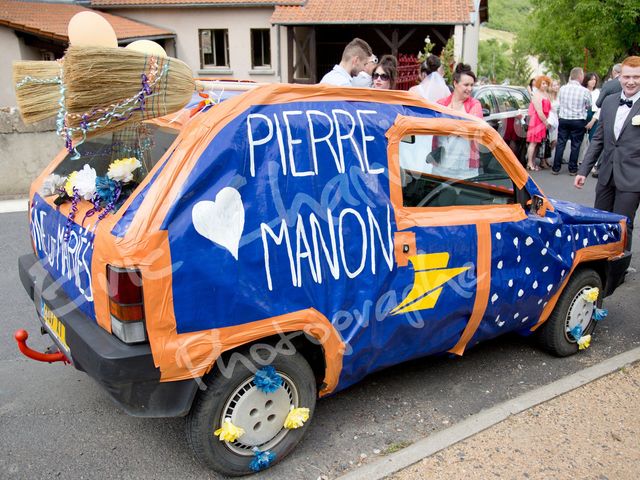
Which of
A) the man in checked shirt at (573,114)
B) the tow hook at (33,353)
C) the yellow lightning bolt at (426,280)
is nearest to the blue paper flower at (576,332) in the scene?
the yellow lightning bolt at (426,280)

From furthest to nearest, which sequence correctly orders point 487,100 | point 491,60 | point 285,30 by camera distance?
point 491,60, point 285,30, point 487,100

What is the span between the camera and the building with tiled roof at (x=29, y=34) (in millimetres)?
18953

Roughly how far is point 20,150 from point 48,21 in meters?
13.2

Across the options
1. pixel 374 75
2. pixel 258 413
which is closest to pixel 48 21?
pixel 374 75

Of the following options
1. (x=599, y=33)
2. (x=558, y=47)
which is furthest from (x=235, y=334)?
(x=558, y=47)

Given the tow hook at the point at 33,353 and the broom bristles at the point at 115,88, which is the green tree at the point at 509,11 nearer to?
the broom bristles at the point at 115,88

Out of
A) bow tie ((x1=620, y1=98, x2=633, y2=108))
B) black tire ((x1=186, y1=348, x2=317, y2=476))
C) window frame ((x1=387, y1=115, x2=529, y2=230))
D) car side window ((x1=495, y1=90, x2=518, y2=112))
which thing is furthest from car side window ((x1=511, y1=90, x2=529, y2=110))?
black tire ((x1=186, y1=348, x2=317, y2=476))

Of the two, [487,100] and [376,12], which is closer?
[487,100]

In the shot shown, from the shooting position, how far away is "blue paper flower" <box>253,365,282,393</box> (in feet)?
9.14

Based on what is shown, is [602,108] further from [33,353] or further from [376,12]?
[376,12]

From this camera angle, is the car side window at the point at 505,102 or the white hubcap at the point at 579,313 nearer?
the white hubcap at the point at 579,313

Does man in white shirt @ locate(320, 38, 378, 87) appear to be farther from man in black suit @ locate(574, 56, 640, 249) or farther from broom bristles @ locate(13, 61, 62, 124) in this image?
broom bristles @ locate(13, 61, 62, 124)

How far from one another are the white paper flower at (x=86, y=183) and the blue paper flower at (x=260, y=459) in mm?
1467

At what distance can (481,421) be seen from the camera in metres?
3.37
